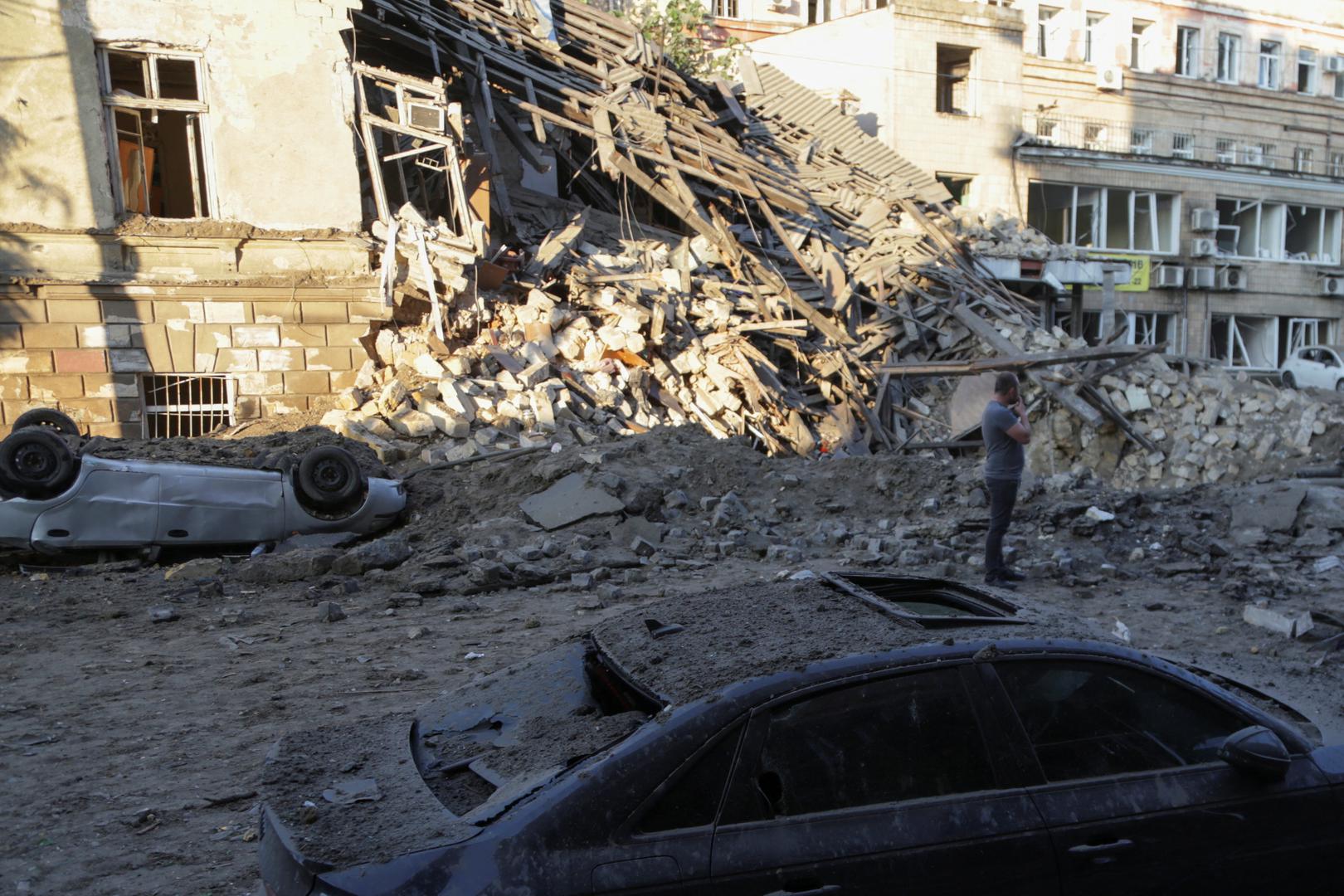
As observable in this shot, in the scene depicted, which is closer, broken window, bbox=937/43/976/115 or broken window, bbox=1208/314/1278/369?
broken window, bbox=937/43/976/115

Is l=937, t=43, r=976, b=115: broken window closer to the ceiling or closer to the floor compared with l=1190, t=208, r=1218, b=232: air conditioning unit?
closer to the ceiling

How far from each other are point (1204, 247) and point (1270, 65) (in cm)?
1058

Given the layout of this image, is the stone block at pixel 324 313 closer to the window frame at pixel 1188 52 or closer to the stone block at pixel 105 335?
the stone block at pixel 105 335

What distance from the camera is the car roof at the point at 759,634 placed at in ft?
9.57

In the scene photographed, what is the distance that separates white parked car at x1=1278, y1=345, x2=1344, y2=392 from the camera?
2545 centimetres

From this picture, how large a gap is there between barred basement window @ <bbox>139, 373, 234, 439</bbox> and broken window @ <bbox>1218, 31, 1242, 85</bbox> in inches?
1384

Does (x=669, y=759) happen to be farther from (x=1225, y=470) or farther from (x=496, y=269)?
(x=1225, y=470)

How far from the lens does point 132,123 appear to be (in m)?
14.7

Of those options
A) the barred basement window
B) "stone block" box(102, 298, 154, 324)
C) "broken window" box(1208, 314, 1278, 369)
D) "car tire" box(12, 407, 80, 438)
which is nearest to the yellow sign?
"broken window" box(1208, 314, 1278, 369)

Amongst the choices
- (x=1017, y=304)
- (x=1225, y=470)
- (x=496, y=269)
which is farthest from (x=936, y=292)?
(x=496, y=269)

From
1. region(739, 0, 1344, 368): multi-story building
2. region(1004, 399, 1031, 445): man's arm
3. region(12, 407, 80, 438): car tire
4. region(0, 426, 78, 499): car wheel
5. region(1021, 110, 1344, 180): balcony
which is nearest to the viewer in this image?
region(1004, 399, 1031, 445): man's arm

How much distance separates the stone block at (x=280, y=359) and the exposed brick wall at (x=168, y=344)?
1 cm

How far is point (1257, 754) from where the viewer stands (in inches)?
116

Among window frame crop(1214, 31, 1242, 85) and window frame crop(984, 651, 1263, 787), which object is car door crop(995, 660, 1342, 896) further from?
window frame crop(1214, 31, 1242, 85)
